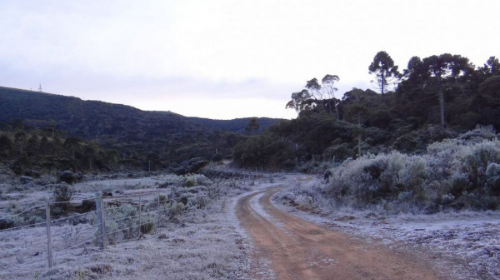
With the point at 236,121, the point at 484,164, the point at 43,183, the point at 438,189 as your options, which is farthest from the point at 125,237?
the point at 236,121

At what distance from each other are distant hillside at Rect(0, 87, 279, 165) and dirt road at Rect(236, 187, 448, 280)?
7300cm

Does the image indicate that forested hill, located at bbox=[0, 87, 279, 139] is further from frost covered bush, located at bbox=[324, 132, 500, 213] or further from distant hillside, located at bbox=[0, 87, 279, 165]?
frost covered bush, located at bbox=[324, 132, 500, 213]

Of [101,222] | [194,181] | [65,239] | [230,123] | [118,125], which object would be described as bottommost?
[65,239]

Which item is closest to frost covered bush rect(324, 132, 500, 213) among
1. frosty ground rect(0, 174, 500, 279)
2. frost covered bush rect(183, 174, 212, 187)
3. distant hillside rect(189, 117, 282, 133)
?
frosty ground rect(0, 174, 500, 279)

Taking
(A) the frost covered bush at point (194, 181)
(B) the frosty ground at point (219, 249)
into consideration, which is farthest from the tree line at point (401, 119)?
(B) the frosty ground at point (219, 249)

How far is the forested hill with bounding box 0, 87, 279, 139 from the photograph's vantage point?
97.2m

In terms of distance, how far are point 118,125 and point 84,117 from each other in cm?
889

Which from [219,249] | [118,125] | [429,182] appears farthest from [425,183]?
[118,125]

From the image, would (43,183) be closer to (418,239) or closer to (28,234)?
(28,234)

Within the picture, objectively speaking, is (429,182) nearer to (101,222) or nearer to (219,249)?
(219,249)

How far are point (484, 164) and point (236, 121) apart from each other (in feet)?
438

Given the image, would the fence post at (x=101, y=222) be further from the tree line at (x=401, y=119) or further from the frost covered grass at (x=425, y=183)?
the tree line at (x=401, y=119)

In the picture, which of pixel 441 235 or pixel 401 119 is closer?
pixel 441 235

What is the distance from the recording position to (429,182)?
50.7 feet
